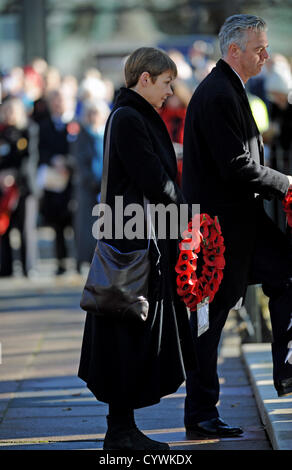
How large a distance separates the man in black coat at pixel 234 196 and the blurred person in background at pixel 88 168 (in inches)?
246

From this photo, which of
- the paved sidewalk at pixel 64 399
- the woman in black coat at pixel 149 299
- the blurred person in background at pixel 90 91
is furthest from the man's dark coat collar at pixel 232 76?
the blurred person in background at pixel 90 91

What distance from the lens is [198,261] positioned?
5.09 m

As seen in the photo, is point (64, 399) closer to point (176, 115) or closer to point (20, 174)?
point (176, 115)

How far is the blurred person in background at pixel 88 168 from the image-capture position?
37.7 ft

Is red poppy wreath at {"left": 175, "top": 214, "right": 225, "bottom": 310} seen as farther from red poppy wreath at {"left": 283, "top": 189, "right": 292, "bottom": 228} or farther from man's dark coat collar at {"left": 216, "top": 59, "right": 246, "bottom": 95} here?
man's dark coat collar at {"left": 216, "top": 59, "right": 246, "bottom": 95}

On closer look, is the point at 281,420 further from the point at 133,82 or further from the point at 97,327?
the point at 133,82

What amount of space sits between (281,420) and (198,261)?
87 cm

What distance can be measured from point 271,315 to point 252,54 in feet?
4.15

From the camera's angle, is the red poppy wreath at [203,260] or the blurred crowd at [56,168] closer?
the red poppy wreath at [203,260]

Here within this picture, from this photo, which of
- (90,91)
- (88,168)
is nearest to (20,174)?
(88,168)

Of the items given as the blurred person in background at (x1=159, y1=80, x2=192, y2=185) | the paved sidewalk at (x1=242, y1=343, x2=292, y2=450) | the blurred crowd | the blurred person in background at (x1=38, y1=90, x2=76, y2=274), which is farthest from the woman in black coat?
the blurred person in background at (x1=38, y1=90, x2=76, y2=274)

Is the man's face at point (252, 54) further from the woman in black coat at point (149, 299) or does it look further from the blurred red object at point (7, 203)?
the blurred red object at point (7, 203)

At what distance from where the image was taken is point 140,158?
4.64 meters

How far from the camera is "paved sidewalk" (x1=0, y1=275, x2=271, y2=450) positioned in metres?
5.28
